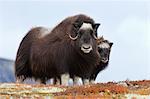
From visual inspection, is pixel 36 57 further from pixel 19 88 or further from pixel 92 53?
pixel 19 88

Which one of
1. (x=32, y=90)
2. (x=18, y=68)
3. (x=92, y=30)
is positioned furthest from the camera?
(x=18, y=68)

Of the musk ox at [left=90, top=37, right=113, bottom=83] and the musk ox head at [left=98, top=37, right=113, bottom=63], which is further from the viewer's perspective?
the musk ox head at [left=98, top=37, right=113, bottom=63]

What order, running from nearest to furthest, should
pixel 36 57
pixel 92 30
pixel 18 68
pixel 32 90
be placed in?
pixel 32 90 < pixel 92 30 < pixel 36 57 < pixel 18 68

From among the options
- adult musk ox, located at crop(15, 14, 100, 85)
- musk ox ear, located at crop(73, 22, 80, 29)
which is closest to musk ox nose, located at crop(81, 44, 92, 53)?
adult musk ox, located at crop(15, 14, 100, 85)

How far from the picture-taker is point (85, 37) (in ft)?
48.0

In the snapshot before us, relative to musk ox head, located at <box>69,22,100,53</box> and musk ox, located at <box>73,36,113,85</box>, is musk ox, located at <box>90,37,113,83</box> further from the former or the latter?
musk ox head, located at <box>69,22,100,53</box>

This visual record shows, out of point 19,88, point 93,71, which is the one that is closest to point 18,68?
point 93,71

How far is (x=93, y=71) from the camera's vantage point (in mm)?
16125

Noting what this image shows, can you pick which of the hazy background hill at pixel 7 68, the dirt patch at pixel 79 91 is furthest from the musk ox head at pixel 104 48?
the hazy background hill at pixel 7 68

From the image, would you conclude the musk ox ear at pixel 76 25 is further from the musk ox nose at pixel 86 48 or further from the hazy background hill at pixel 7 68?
the hazy background hill at pixel 7 68

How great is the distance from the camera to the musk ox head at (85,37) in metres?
14.6

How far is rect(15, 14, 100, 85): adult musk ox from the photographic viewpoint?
14.7 m

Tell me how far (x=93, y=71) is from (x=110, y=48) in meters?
1.85

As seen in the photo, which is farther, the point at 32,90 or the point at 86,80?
the point at 86,80
